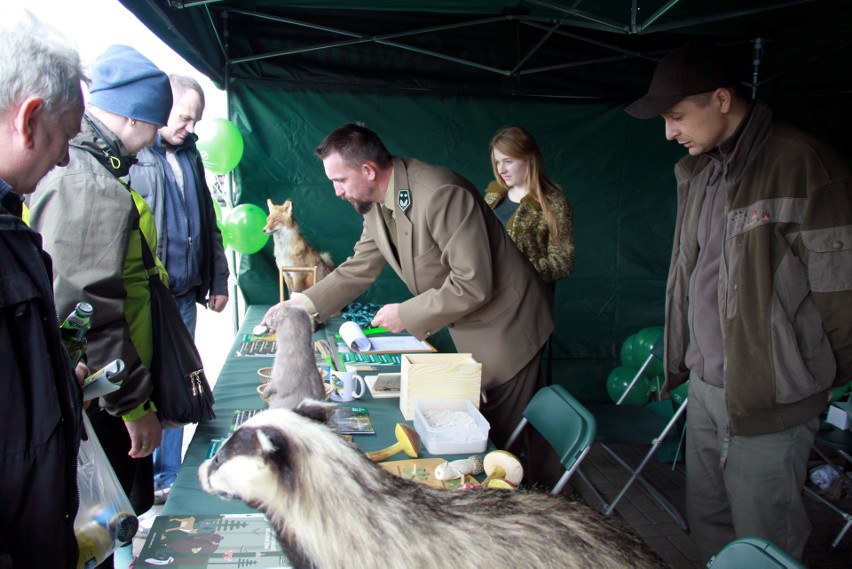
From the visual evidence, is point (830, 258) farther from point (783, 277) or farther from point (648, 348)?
point (648, 348)

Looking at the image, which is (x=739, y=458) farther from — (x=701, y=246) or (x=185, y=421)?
(x=185, y=421)

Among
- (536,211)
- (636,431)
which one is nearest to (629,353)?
(636,431)

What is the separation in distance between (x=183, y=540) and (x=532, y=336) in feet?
6.53

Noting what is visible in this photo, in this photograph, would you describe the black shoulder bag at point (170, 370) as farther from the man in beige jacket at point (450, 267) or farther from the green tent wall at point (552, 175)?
the green tent wall at point (552, 175)

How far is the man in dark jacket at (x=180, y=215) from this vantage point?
347 centimetres

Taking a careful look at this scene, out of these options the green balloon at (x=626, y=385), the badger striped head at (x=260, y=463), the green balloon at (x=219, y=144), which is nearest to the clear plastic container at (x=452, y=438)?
the badger striped head at (x=260, y=463)

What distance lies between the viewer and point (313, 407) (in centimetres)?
135

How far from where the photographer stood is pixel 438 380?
2346 mm

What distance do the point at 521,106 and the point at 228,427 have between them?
443cm

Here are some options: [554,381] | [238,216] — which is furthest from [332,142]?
[554,381]

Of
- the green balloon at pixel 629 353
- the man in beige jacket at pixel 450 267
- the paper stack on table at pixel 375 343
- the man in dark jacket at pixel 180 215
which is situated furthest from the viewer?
the green balloon at pixel 629 353

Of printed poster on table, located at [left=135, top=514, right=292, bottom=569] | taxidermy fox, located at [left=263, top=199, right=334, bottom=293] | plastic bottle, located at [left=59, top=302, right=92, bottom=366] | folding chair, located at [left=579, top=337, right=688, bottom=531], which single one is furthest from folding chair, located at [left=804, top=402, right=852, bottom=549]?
taxidermy fox, located at [left=263, top=199, right=334, bottom=293]

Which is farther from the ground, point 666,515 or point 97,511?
point 97,511

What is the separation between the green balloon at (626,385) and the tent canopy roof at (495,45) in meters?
2.71
